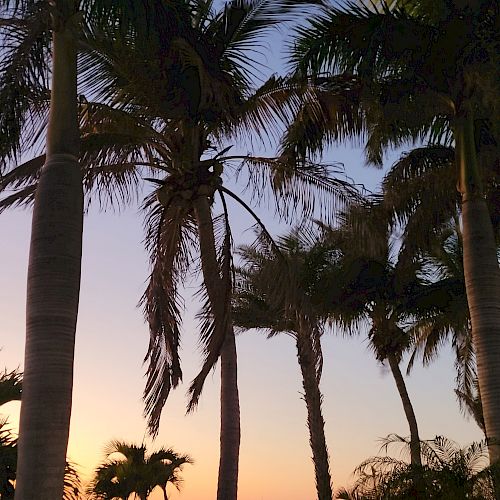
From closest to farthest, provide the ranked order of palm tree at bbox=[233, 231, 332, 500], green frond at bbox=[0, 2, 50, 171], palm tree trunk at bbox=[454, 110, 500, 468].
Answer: green frond at bbox=[0, 2, 50, 171] → palm tree trunk at bbox=[454, 110, 500, 468] → palm tree at bbox=[233, 231, 332, 500]

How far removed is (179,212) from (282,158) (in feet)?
6.99

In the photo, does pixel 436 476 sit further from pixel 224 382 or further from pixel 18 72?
pixel 18 72

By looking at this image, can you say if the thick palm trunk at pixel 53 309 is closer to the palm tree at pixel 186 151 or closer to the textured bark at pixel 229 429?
the palm tree at pixel 186 151

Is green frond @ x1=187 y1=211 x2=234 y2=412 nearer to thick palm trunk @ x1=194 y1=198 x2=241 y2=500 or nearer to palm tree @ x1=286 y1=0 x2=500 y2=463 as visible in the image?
thick palm trunk @ x1=194 y1=198 x2=241 y2=500

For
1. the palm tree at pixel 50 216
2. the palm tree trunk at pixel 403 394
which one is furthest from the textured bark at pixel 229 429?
the palm tree trunk at pixel 403 394

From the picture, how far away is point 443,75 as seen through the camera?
13.0 metres

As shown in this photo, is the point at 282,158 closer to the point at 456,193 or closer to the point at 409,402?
the point at 456,193

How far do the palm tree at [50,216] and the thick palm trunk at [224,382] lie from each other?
3.83 m

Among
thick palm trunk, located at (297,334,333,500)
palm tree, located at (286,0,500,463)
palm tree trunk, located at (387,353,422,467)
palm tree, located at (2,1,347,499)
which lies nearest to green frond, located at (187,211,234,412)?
palm tree, located at (2,1,347,499)

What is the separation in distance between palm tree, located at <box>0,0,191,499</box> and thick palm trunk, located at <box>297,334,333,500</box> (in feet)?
42.4

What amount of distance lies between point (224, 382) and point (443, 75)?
6.30 meters

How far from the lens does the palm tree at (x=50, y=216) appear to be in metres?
7.43

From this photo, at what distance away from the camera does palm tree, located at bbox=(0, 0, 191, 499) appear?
24.4 feet

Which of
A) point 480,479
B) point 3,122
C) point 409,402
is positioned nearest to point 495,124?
point 480,479
